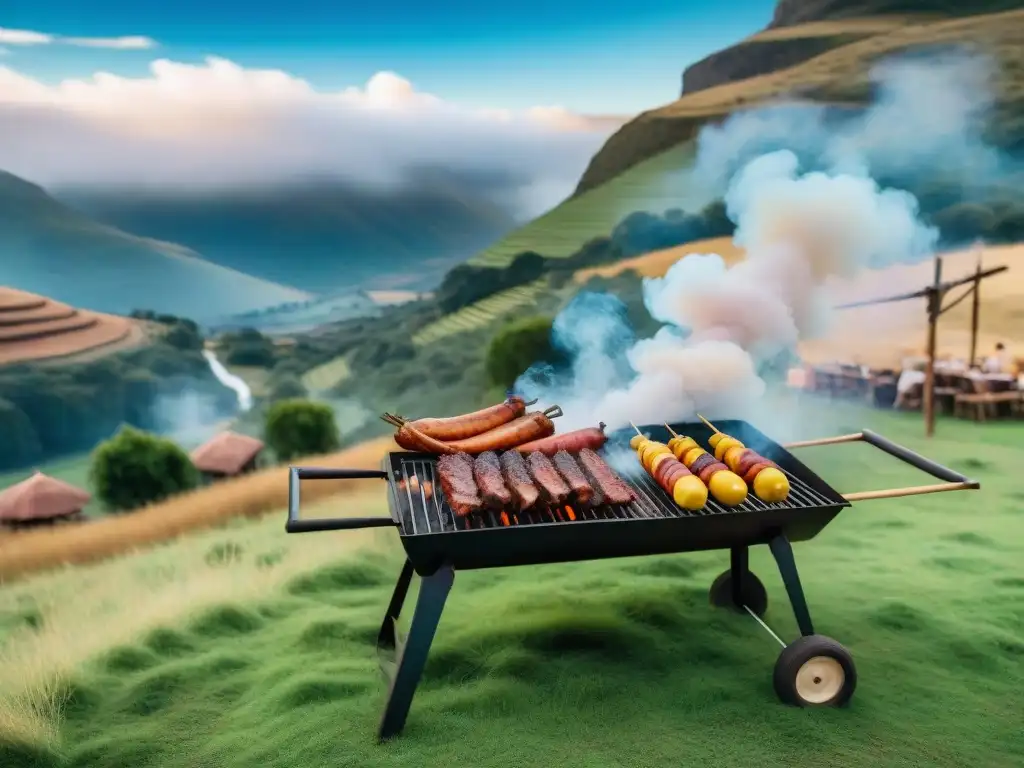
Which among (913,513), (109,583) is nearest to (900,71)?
(913,513)

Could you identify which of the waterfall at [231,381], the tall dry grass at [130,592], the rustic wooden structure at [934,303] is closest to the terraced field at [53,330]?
the waterfall at [231,381]

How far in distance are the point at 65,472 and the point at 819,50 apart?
811 centimetres

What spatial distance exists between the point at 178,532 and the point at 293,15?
15.7 ft

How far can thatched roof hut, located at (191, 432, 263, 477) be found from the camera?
7891 millimetres

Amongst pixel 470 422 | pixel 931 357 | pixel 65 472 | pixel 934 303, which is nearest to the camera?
pixel 470 422

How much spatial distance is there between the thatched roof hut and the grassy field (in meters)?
2.67

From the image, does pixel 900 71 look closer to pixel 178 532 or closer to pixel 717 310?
pixel 717 310

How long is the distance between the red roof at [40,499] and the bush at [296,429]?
1.84 metres

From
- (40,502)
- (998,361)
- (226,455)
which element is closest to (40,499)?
(40,502)

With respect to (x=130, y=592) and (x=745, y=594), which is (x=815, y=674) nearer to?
(x=745, y=594)

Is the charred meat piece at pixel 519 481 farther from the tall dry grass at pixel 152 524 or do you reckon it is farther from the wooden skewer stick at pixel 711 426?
the tall dry grass at pixel 152 524

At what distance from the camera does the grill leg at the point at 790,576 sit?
3039mm

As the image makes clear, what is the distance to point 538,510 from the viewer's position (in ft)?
10.1

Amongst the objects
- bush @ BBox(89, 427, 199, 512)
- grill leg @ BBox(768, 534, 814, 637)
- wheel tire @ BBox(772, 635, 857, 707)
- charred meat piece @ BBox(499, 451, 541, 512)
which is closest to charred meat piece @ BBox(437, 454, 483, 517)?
charred meat piece @ BBox(499, 451, 541, 512)
